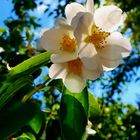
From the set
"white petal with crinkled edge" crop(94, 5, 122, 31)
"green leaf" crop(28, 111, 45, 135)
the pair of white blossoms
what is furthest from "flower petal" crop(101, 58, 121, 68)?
"green leaf" crop(28, 111, 45, 135)

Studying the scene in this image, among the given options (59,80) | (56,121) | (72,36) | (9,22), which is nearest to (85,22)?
(72,36)

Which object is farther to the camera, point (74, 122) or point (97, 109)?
point (97, 109)

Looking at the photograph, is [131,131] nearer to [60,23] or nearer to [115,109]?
[115,109]

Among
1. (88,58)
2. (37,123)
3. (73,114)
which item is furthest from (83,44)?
(37,123)

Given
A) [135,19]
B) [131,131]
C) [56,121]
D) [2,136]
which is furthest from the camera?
[135,19]

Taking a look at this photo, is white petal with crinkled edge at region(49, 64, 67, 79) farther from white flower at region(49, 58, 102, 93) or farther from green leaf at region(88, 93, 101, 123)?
green leaf at region(88, 93, 101, 123)

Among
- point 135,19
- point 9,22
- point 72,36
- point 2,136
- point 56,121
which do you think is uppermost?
point 72,36

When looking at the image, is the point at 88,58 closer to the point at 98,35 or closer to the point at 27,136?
the point at 98,35

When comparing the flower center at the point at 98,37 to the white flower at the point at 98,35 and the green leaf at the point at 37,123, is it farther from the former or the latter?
the green leaf at the point at 37,123

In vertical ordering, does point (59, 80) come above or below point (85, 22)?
below
